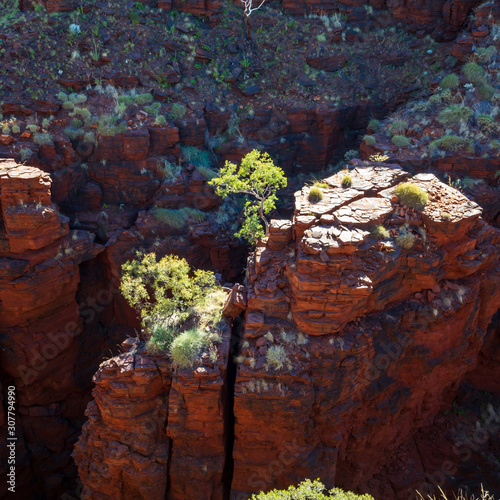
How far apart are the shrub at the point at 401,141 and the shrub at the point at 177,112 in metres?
9.48

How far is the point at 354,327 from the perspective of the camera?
1377cm

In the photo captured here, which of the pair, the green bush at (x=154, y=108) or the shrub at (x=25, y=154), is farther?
the green bush at (x=154, y=108)

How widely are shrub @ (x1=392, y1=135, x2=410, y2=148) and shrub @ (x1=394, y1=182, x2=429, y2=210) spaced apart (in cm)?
592

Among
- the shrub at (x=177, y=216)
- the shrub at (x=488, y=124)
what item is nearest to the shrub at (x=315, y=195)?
the shrub at (x=177, y=216)

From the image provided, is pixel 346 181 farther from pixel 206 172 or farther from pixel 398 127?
pixel 206 172

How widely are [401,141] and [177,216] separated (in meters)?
9.91

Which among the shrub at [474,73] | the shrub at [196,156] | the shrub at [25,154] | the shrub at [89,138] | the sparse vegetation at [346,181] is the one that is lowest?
the shrub at [196,156]

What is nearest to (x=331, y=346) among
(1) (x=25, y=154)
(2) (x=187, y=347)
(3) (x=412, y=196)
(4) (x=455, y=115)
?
(2) (x=187, y=347)

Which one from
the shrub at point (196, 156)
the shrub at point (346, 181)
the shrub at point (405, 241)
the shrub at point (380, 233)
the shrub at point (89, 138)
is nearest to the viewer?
the shrub at point (380, 233)

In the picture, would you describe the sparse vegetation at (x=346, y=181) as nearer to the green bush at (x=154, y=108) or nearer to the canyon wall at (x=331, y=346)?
the canyon wall at (x=331, y=346)

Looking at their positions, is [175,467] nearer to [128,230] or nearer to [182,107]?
[128,230]

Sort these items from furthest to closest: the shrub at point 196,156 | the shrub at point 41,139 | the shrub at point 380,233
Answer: the shrub at point 196,156 < the shrub at point 41,139 < the shrub at point 380,233

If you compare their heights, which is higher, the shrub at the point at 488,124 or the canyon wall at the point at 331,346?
the shrub at the point at 488,124

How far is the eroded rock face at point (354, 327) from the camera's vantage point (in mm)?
12922
